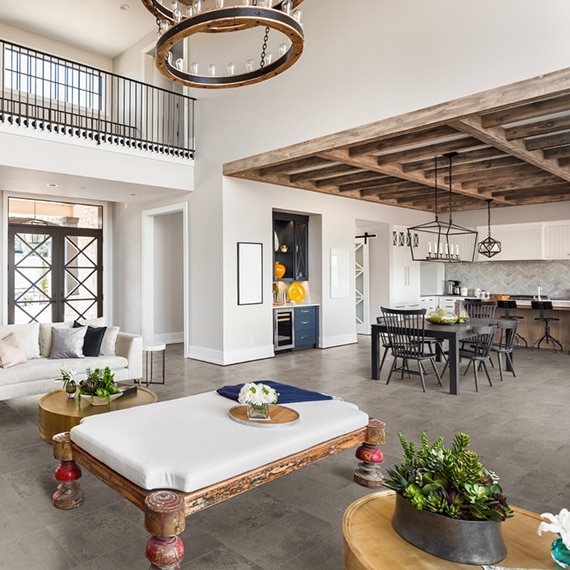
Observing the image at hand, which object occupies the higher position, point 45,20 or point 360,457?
point 45,20

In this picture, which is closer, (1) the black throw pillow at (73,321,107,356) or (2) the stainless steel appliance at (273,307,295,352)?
(1) the black throw pillow at (73,321,107,356)

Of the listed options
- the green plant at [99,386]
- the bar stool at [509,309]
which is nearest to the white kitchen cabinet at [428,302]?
the bar stool at [509,309]

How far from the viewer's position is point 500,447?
364 centimetres

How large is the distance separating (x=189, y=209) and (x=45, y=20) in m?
4.39

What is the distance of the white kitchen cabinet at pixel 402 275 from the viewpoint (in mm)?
10242

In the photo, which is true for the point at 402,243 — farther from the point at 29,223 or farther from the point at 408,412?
the point at 29,223

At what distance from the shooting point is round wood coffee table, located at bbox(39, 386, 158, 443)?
10.8 ft

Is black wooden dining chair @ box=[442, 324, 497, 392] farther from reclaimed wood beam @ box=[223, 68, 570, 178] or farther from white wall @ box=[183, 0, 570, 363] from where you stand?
white wall @ box=[183, 0, 570, 363]

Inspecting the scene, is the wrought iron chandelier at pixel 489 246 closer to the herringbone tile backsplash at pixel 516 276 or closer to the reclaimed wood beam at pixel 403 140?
the herringbone tile backsplash at pixel 516 276

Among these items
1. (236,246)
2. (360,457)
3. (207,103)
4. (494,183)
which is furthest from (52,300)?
(494,183)

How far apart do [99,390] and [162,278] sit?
19.7 ft

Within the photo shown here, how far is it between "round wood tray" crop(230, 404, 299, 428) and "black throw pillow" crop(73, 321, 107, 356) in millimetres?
2795

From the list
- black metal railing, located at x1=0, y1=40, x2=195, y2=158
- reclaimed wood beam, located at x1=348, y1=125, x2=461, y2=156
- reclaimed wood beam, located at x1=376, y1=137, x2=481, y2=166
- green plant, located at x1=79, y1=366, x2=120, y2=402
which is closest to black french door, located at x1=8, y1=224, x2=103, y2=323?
black metal railing, located at x1=0, y1=40, x2=195, y2=158

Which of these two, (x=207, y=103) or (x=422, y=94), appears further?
(x=207, y=103)
